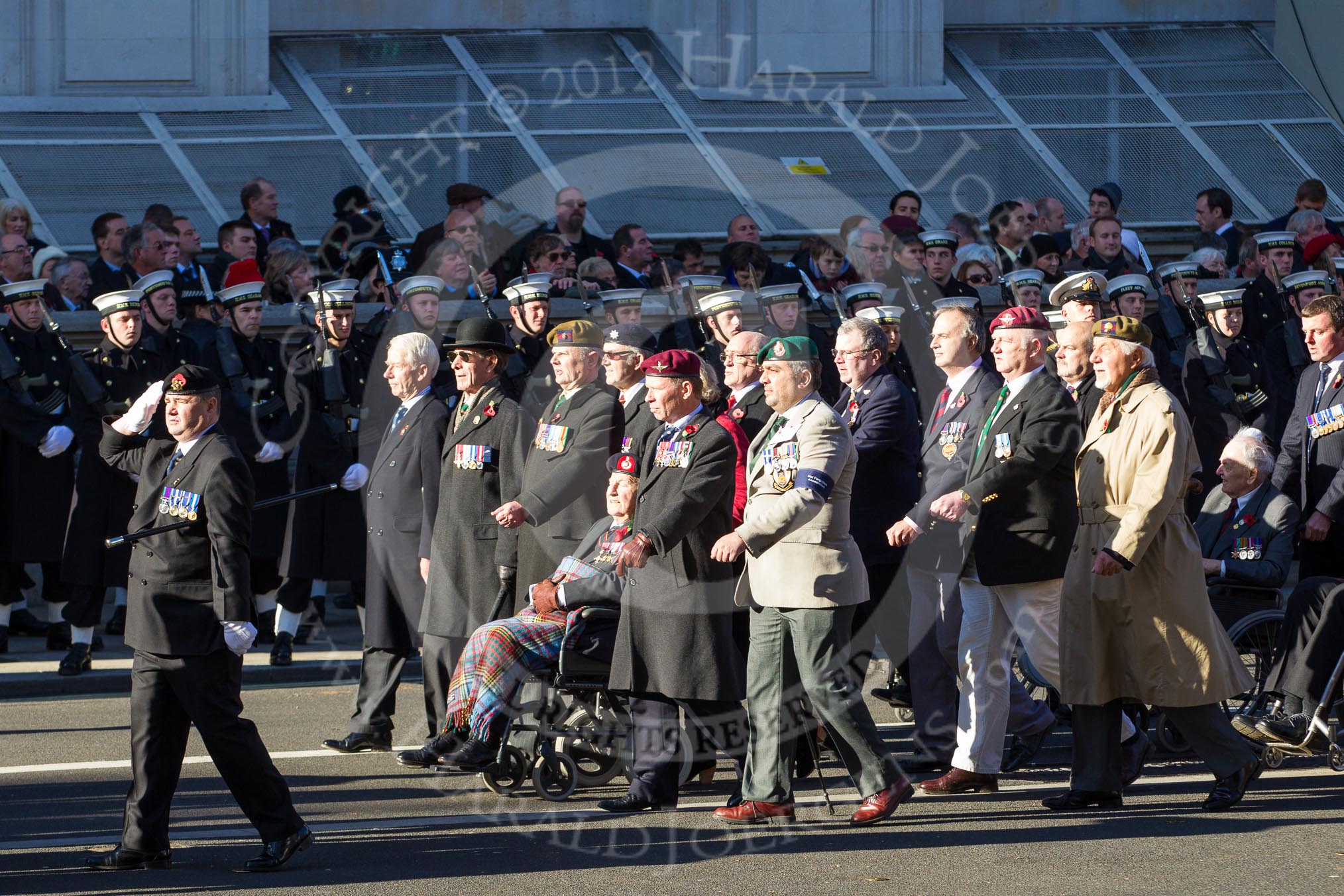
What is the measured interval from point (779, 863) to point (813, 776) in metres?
1.77

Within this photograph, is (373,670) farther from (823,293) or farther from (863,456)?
(823,293)

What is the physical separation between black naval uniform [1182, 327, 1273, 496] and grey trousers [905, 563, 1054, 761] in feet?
18.2

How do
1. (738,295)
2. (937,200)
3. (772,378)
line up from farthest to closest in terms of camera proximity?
(937,200)
(738,295)
(772,378)

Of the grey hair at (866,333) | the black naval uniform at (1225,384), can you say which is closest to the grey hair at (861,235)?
the black naval uniform at (1225,384)

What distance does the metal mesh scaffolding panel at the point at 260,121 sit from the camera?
1914cm

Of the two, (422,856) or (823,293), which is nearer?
(422,856)

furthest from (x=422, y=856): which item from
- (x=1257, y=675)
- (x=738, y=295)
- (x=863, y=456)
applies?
(x=738, y=295)

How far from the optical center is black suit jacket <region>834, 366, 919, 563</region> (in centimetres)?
949

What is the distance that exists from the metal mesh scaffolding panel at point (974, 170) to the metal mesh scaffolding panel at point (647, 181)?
207 cm

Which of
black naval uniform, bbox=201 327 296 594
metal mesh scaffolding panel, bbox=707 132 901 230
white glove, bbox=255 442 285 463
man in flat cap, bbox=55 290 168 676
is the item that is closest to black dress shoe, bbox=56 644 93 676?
man in flat cap, bbox=55 290 168 676

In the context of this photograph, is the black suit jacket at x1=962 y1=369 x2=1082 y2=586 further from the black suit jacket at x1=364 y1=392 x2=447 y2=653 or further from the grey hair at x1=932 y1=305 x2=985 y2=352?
the black suit jacket at x1=364 y1=392 x2=447 y2=653

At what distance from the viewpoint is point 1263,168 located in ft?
71.4

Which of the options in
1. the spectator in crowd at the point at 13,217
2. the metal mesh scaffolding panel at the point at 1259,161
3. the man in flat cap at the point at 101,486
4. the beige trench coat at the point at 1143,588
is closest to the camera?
the beige trench coat at the point at 1143,588

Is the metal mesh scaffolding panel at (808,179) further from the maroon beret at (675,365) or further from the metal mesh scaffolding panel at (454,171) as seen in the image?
the maroon beret at (675,365)
